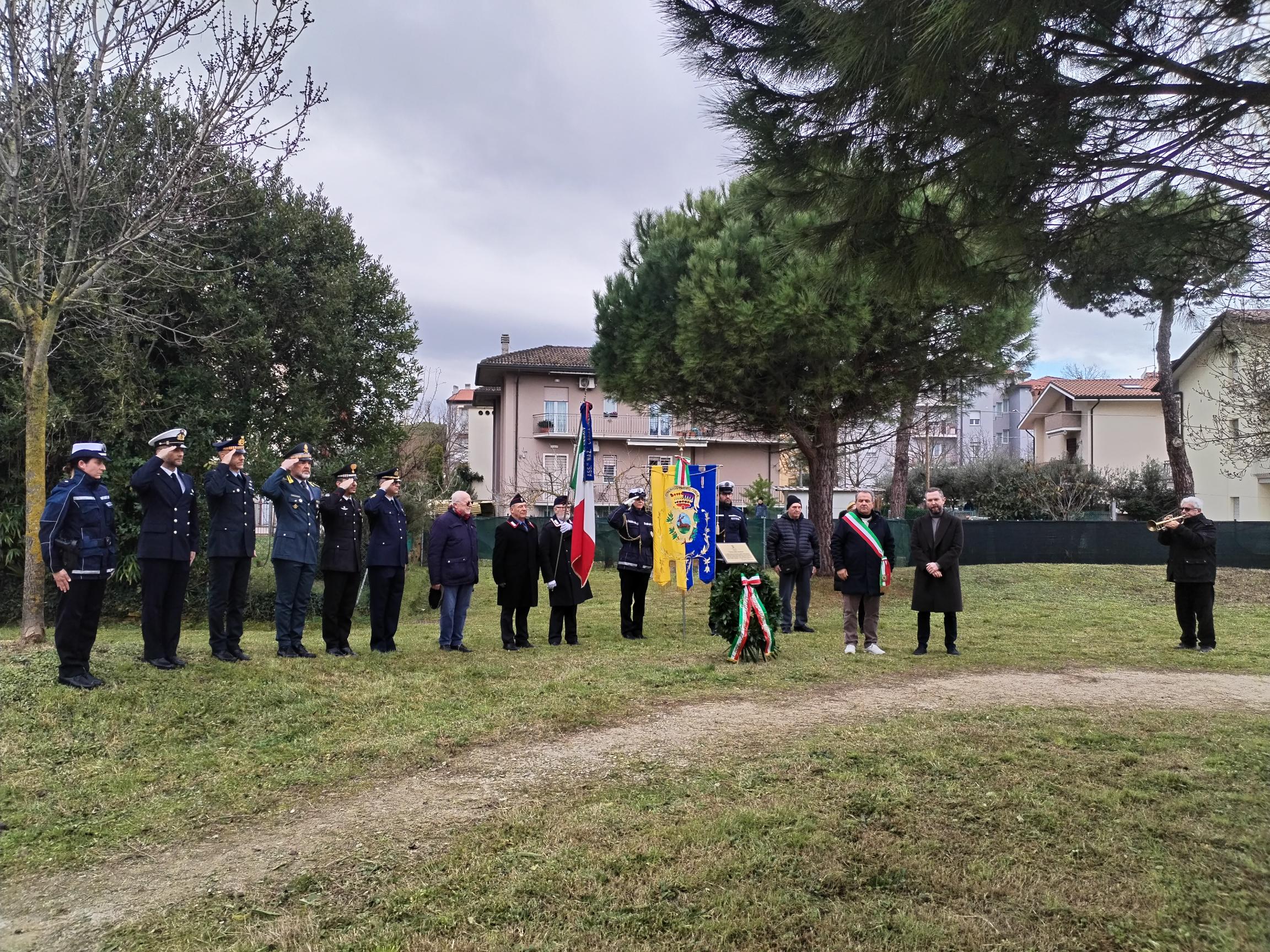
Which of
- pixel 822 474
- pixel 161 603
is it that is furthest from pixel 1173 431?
pixel 161 603

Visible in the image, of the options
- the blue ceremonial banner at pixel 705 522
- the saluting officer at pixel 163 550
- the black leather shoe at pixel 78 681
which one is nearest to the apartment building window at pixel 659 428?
the blue ceremonial banner at pixel 705 522

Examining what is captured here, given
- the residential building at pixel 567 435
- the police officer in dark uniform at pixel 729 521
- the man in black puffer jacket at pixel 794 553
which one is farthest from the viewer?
the residential building at pixel 567 435

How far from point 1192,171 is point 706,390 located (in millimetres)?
13586

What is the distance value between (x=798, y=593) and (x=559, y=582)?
11.8 ft

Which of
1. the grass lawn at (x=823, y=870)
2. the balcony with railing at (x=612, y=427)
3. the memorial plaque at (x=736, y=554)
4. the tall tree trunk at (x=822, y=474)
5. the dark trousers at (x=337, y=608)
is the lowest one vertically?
the grass lawn at (x=823, y=870)

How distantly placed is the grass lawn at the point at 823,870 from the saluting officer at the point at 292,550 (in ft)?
15.4

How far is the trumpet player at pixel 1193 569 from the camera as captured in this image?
37.4 feet

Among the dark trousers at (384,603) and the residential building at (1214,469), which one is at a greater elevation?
the residential building at (1214,469)

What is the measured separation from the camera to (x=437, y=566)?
10156 mm

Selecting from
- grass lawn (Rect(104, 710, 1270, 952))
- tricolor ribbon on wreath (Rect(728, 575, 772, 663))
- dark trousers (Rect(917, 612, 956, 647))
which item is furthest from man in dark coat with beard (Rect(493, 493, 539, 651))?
grass lawn (Rect(104, 710, 1270, 952))

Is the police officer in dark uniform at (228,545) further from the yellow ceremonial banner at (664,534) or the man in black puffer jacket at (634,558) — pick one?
the yellow ceremonial banner at (664,534)

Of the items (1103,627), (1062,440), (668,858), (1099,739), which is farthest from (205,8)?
(1062,440)

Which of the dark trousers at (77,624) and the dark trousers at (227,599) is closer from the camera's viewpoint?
the dark trousers at (77,624)

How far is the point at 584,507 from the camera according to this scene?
37.2 feet
